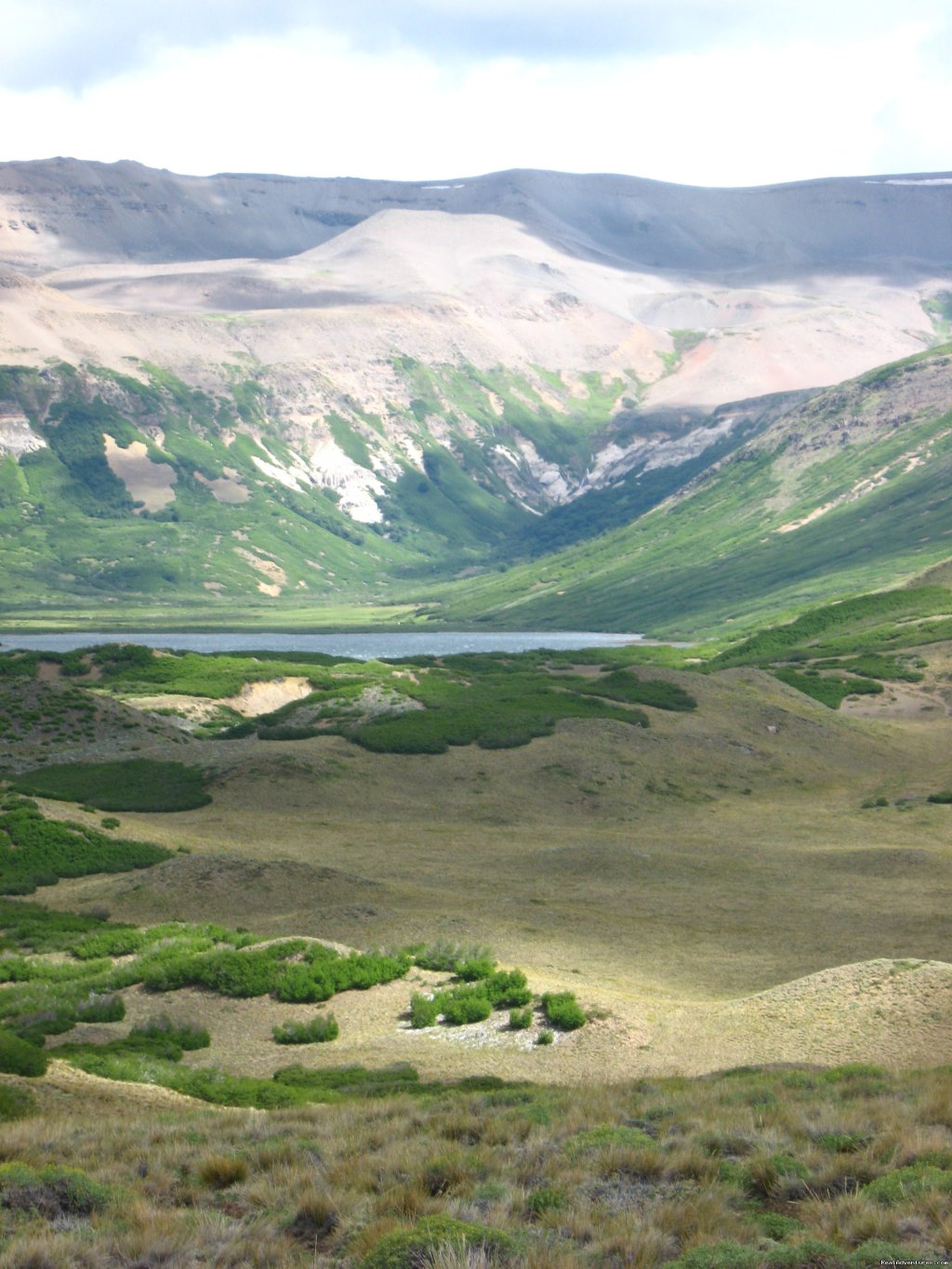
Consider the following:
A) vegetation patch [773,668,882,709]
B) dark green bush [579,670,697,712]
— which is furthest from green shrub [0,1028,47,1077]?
vegetation patch [773,668,882,709]

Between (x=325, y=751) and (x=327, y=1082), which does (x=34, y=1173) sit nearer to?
(x=327, y=1082)

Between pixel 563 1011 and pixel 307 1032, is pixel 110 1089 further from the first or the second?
pixel 563 1011

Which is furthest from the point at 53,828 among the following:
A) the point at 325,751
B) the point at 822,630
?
the point at 822,630

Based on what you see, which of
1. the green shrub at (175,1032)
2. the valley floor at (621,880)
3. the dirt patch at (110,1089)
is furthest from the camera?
the valley floor at (621,880)

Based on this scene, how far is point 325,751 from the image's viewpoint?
75562 mm

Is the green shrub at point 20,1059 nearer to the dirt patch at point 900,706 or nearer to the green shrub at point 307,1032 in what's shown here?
the green shrub at point 307,1032

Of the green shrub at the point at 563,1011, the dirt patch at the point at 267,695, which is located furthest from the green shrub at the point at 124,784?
the green shrub at the point at 563,1011

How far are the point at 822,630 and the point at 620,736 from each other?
10099cm

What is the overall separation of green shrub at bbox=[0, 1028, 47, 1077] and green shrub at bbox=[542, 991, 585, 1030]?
36.3 ft

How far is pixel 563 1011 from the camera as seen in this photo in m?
28.6

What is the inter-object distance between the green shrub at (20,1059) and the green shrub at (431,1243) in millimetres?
11547

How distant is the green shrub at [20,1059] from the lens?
21844 millimetres

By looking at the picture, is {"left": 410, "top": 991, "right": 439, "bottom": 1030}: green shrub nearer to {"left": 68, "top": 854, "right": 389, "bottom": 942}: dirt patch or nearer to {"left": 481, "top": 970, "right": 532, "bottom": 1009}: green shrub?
{"left": 481, "top": 970, "right": 532, "bottom": 1009}: green shrub

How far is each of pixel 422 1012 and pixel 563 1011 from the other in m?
3.38
